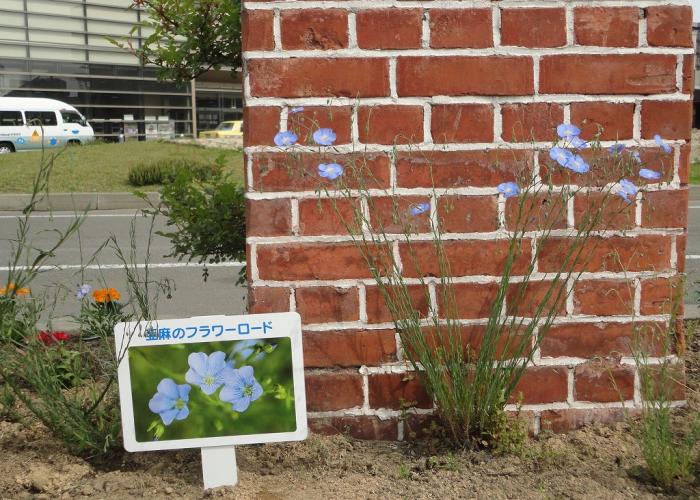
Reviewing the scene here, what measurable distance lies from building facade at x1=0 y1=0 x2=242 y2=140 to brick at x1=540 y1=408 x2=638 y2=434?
1322 inches

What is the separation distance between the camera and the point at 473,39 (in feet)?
6.61

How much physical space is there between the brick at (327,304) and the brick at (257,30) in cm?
59

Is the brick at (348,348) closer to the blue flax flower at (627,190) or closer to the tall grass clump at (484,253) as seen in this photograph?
the tall grass clump at (484,253)

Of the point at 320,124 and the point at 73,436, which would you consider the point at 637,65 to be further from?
the point at 73,436

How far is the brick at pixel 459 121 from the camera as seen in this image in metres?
2.03

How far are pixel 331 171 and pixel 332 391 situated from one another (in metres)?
0.57

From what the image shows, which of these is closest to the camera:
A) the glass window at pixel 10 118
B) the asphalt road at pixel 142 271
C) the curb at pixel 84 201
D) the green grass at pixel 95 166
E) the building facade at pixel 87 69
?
the asphalt road at pixel 142 271

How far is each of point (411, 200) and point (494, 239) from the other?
23 centimetres

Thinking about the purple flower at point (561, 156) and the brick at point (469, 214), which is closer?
the purple flower at point (561, 156)

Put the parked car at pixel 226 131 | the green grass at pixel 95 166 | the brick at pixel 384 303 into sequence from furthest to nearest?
the parked car at pixel 226 131 → the green grass at pixel 95 166 → the brick at pixel 384 303

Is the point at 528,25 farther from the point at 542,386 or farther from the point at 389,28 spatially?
the point at 542,386

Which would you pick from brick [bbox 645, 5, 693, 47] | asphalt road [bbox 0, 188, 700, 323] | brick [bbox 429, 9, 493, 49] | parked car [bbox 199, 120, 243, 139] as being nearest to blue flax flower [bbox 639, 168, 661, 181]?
brick [bbox 645, 5, 693, 47]

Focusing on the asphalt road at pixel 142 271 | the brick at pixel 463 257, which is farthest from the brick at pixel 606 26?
the asphalt road at pixel 142 271

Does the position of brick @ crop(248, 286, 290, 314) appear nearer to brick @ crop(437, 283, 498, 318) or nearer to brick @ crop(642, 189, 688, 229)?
brick @ crop(437, 283, 498, 318)
